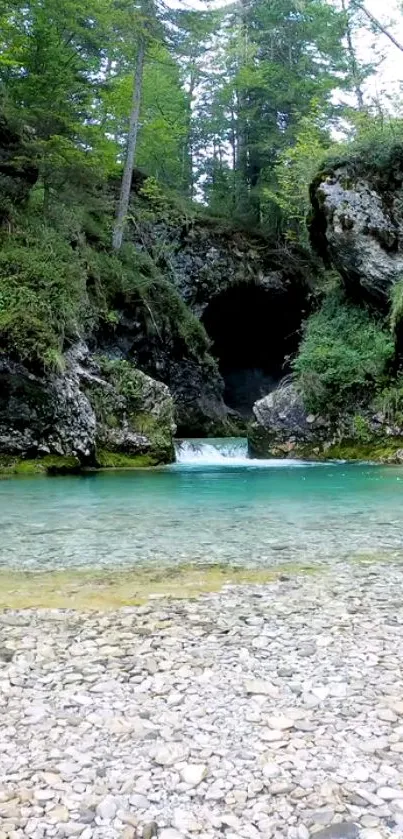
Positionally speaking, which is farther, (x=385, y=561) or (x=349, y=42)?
(x=349, y=42)

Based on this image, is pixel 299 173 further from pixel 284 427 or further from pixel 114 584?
pixel 114 584

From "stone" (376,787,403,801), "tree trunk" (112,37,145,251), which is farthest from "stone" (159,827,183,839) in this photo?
"tree trunk" (112,37,145,251)

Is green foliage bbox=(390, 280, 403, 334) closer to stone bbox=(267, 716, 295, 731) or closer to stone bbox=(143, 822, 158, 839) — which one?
stone bbox=(267, 716, 295, 731)

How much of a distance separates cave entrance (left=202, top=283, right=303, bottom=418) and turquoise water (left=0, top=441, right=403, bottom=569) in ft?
47.5

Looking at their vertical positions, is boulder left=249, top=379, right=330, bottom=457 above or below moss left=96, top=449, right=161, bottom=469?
above

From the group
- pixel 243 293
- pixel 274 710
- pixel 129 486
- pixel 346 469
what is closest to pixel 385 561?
pixel 274 710

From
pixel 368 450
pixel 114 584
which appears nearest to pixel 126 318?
pixel 368 450

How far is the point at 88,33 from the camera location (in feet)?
57.3

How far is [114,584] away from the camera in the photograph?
434cm

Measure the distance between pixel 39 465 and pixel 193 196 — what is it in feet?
63.0

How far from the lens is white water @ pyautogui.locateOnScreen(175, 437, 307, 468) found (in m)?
16.0

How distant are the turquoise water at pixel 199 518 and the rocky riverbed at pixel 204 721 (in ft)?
4.88

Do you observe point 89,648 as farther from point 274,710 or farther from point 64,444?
point 64,444

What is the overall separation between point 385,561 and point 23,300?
10.6 meters
